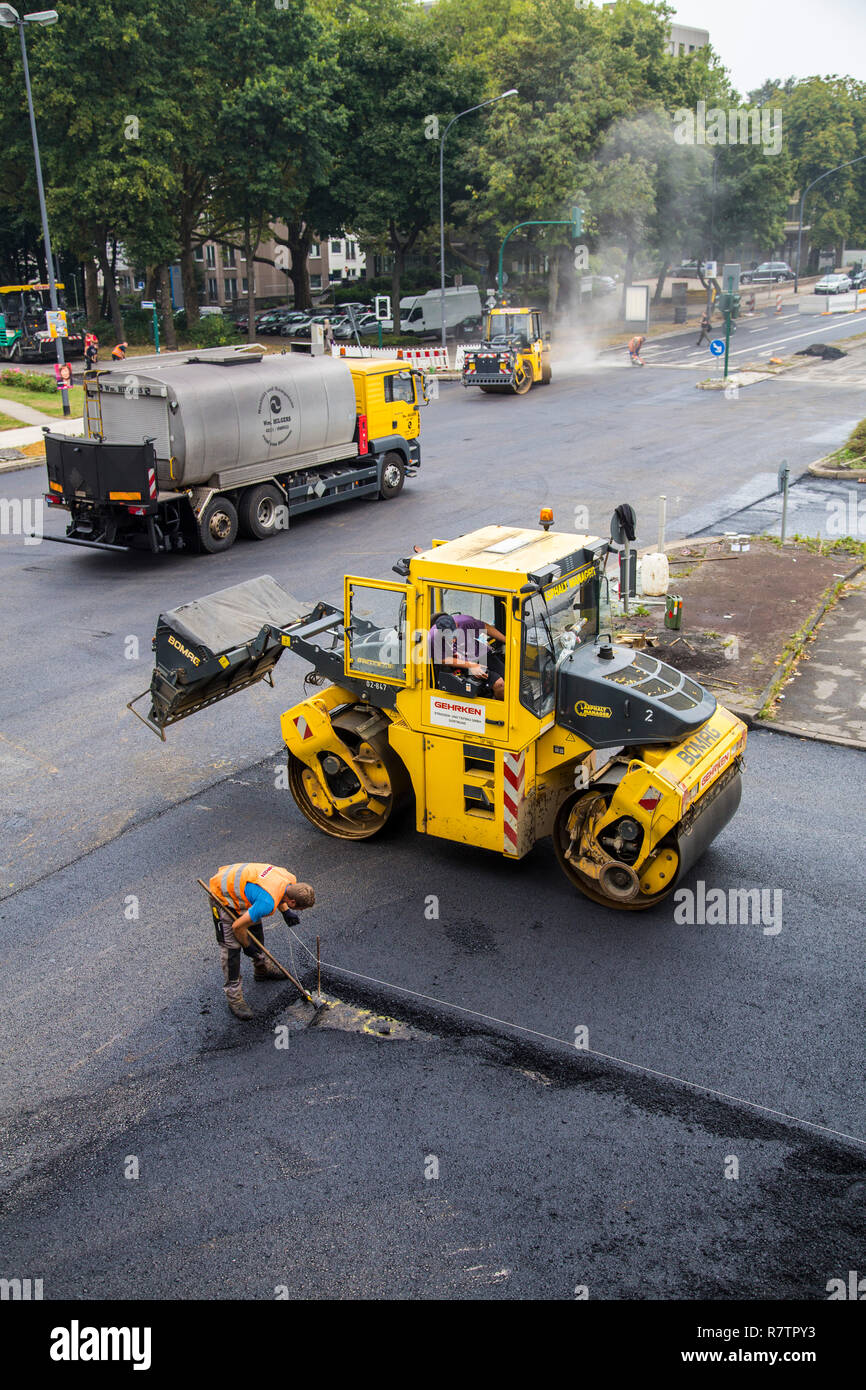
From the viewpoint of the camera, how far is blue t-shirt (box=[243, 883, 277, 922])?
744 centimetres

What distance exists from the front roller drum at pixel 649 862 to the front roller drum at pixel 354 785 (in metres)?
1.48

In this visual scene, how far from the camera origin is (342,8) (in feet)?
188

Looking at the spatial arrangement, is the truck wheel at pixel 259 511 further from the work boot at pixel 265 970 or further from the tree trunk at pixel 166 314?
the tree trunk at pixel 166 314

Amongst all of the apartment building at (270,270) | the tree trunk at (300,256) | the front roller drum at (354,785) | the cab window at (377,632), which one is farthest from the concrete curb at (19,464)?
the apartment building at (270,270)

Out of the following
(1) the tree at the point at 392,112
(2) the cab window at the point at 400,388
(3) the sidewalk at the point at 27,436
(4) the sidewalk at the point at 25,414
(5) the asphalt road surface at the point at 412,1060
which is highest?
(1) the tree at the point at 392,112

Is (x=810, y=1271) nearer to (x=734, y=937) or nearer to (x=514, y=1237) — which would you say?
(x=514, y=1237)

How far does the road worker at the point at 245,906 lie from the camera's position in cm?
745

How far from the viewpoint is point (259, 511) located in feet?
65.6

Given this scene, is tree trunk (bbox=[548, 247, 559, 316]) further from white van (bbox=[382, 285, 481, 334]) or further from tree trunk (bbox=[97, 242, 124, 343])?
tree trunk (bbox=[97, 242, 124, 343])

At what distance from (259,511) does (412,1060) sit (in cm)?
1413

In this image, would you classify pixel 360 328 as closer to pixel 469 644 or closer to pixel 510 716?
pixel 469 644

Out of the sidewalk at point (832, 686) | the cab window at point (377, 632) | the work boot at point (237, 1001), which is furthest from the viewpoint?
the sidewalk at point (832, 686)

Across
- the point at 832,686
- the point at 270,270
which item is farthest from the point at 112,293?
the point at 832,686
